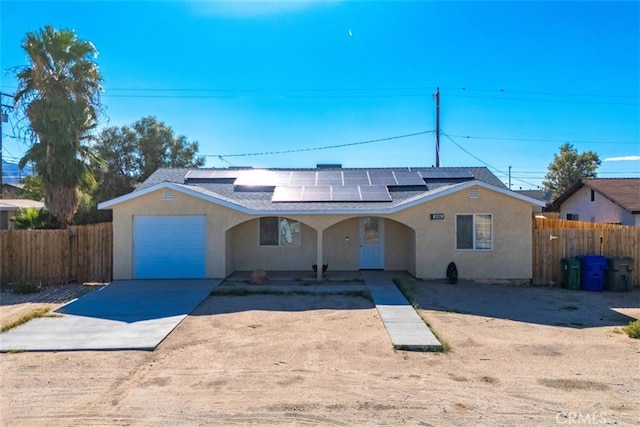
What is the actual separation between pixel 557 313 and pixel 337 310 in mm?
4937

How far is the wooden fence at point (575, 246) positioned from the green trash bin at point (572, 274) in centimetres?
35

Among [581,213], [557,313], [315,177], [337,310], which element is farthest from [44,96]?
[581,213]

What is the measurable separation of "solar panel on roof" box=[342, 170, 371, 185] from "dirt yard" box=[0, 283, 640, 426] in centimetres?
819

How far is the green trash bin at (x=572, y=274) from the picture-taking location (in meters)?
13.5

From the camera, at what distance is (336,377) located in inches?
233

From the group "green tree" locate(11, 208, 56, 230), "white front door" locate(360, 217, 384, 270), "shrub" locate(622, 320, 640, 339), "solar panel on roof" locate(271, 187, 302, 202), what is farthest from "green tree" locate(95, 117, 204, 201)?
"shrub" locate(622, 320, 640, 339)

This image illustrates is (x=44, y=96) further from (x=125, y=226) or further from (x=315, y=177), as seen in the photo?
(x=315, y=177)

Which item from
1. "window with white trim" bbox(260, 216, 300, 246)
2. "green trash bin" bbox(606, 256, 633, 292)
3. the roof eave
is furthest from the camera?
"window with white trim" bbox(260, 216, 300, 246)

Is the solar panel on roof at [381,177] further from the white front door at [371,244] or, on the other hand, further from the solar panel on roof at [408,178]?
the white front door at [371,244]

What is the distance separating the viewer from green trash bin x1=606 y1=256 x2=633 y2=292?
43.2 feet

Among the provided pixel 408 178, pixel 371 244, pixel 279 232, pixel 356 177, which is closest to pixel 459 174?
pixel 408 178

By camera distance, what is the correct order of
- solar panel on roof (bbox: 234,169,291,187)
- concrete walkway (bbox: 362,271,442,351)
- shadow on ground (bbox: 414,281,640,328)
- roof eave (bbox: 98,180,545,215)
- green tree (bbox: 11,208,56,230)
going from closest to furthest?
1. concrete walkway (bbox: 362,271,442,351)
2. shadow on ground (bbox: 414,281,640,328)
3. roof eave (bbox: 98,180,545,215)
4. green tree (bbox: 11,208,56,230)
5. solar panel on roof (bbox: 234,169,291,187)

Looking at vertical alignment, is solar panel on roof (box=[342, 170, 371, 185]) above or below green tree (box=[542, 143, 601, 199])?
below

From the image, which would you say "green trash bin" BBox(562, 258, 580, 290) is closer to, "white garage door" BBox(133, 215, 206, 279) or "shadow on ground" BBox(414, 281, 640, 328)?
"shadow on ground" BBox(414, 281, 640, 328)
